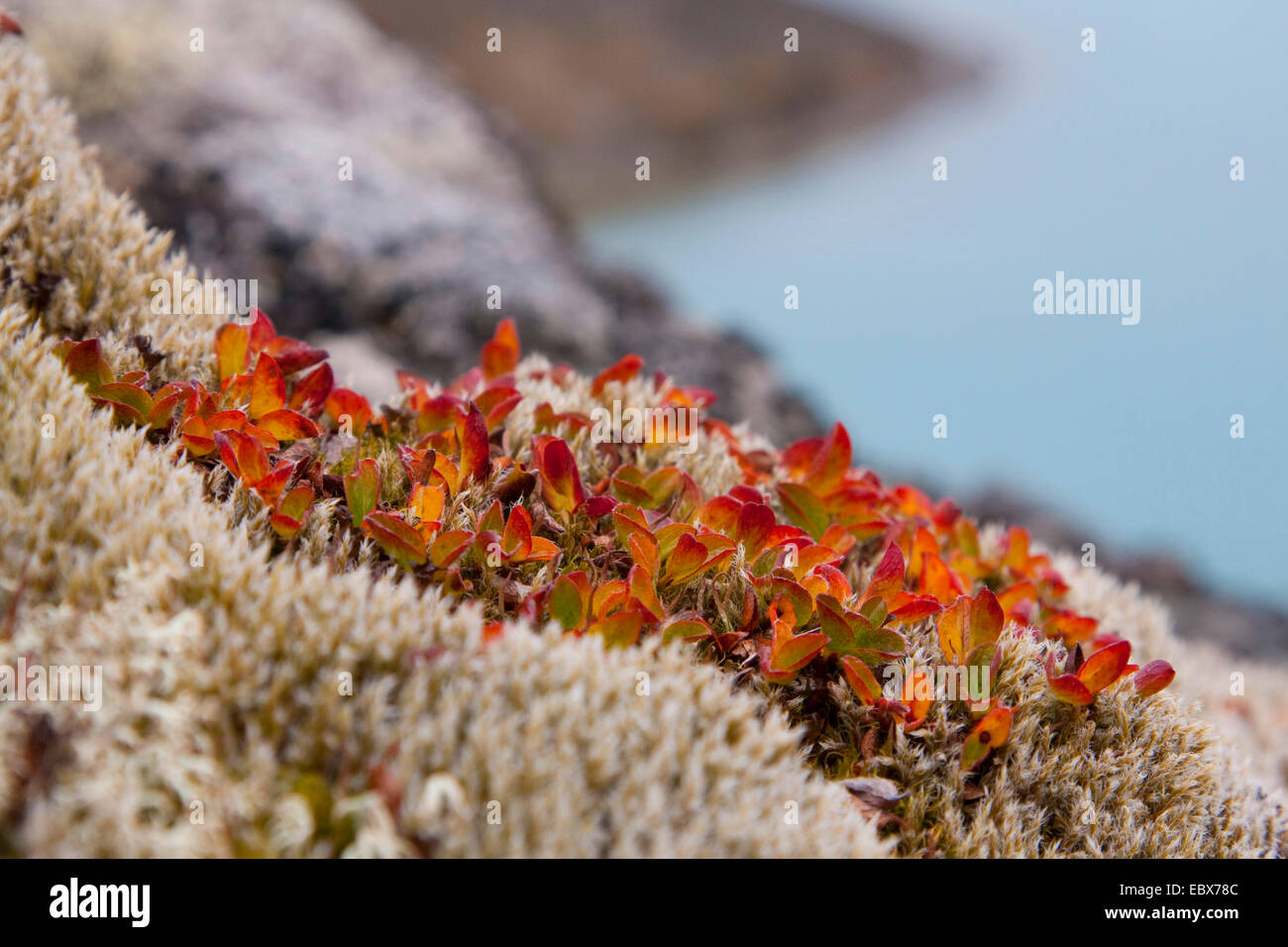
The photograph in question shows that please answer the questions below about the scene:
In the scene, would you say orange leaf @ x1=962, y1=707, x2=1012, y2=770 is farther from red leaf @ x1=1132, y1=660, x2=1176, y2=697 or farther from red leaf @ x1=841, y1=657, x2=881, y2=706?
red leaf @ x1=1132, y1=660, x2=1176, y2=697

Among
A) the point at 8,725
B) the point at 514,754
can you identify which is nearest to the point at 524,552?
the point at 514,754

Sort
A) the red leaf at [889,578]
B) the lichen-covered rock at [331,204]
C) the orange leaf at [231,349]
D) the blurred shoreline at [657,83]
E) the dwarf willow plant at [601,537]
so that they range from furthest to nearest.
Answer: the blurred shoreline at [657,83] < the lichen-covered rock at [331,204] < the orange leaf at [231,349] < the red leaf at [889,578] < the dwarf willow plant at [601,537]

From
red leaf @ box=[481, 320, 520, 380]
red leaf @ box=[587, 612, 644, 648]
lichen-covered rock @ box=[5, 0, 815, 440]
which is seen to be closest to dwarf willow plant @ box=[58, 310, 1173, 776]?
red leaf @ box=[587, 612, 644, 648]

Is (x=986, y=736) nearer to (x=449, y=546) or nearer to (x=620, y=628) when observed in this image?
(x=620, y=628)

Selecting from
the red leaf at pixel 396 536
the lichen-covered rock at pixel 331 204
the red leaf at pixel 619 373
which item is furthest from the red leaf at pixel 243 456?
the lichen-covered rock at pixel 331 204

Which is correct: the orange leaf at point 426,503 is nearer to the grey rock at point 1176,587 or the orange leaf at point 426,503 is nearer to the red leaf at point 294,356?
the red leaf at point 294,356

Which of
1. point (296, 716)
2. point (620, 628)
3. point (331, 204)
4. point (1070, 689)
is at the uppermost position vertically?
point (331, 204)

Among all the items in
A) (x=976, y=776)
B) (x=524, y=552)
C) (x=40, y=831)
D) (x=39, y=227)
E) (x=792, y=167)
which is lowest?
(x=976, y=776)

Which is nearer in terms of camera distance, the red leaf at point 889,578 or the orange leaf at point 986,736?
the orange leaf at point 986,736

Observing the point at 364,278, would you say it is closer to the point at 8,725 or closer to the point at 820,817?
the point at 8,725

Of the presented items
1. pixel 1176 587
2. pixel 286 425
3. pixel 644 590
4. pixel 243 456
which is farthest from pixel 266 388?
pixel 1176 587
